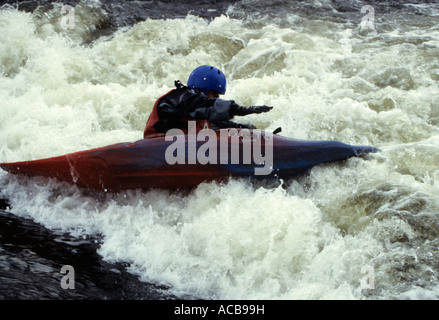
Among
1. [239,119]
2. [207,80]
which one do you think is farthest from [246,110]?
[239,119]

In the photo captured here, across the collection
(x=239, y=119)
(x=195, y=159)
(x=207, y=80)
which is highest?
(x=207, y=80)

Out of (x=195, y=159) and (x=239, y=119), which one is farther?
(x=239, y=119)

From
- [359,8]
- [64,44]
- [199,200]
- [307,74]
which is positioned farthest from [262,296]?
[359,8]

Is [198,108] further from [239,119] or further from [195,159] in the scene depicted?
[239,119]

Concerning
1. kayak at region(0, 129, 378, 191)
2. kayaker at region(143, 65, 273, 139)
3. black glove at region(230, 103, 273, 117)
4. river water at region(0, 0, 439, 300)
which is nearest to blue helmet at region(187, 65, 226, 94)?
kayaker at region(143, 65, 273, 139)

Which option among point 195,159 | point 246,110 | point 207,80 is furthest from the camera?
point 207,80

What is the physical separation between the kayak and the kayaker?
0.13m

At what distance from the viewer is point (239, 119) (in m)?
5.73

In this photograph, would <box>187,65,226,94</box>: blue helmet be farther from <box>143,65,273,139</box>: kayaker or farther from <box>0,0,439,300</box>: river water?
<box>0,0,439,300</box>: river water

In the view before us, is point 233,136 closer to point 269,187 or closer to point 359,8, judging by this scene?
point 269,187

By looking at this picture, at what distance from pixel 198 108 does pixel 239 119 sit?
5.32ft

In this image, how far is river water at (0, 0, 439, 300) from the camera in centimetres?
311

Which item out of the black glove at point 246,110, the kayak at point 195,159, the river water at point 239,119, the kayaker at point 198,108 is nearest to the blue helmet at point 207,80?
the kayaker at point 198,108

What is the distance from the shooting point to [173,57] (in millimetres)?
7387
